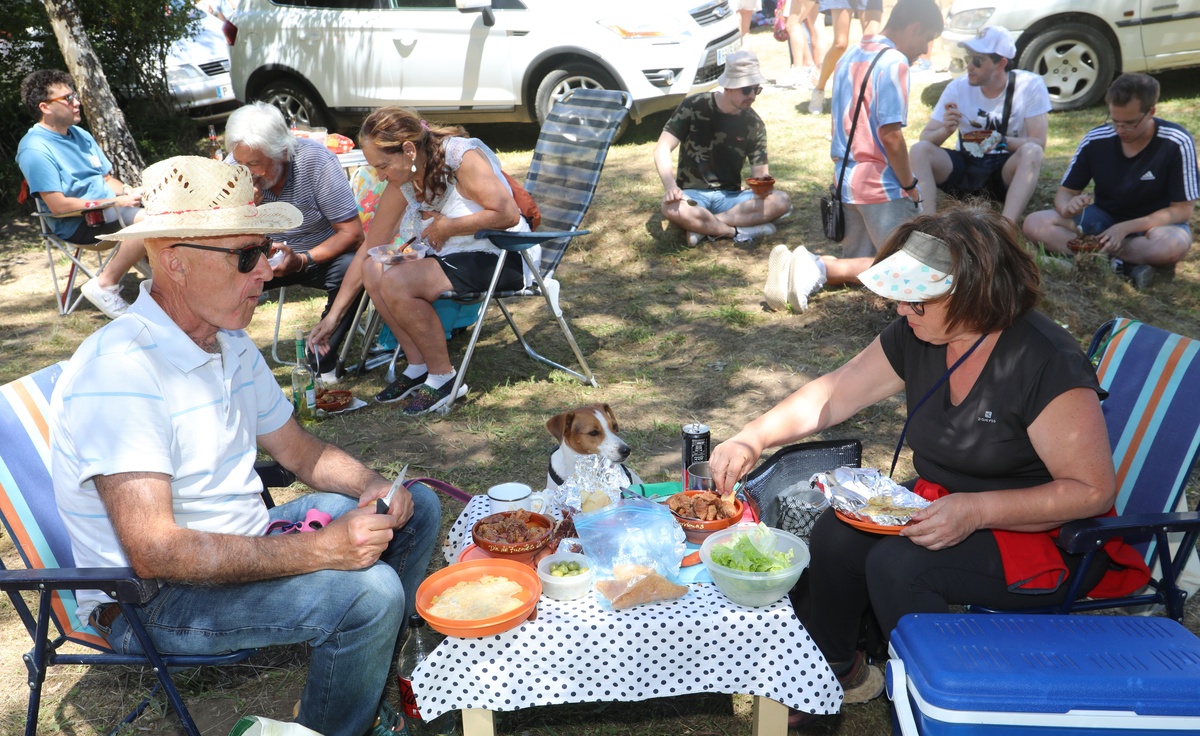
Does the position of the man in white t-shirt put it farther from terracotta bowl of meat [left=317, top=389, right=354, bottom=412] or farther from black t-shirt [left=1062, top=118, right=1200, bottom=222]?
terracotta bowl of meat [left=317, top=389, right=354, bottom=412]

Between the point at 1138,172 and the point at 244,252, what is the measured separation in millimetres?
5432

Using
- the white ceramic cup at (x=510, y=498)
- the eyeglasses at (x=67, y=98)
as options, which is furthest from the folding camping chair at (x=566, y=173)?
the eyeglasses at (x=67, y=98)

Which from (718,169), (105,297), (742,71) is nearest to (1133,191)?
(742,71)

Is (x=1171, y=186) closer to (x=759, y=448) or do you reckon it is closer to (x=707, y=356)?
(x=707, y=356)

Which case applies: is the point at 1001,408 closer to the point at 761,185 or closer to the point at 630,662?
the point at 630,662

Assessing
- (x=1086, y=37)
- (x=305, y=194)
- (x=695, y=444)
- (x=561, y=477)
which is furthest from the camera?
(x=1086, y=37)

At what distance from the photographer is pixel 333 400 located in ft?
16.5

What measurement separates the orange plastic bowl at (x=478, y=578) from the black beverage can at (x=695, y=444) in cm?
73

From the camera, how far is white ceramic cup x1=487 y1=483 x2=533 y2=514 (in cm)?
271

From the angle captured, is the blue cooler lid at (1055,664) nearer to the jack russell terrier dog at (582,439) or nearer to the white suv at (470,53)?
the jack russell terrier dog at (582,439)

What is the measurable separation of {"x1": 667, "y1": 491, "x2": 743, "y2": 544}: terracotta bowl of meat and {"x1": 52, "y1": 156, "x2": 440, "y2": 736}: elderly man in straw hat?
0.76 m

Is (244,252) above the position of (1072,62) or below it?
below

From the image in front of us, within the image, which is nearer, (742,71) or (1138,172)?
(1138,172)

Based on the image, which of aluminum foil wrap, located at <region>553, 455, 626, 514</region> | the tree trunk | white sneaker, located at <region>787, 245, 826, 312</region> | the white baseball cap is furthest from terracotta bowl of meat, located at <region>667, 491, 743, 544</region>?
the tree trunk
